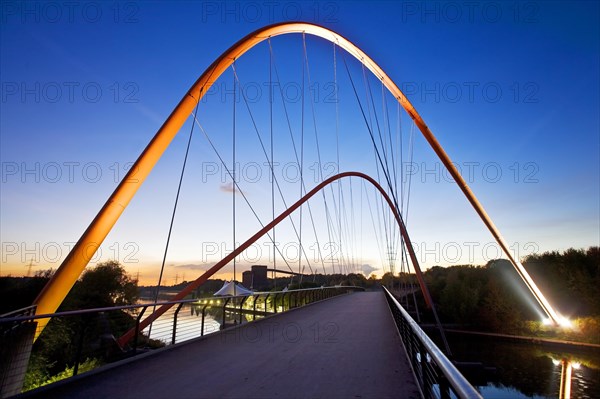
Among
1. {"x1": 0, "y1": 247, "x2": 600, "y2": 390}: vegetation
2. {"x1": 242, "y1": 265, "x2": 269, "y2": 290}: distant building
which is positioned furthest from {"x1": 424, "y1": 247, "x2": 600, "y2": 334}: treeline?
{"x1": 242, "y1": 265, "x2": 269, "y2": 290}: distant building

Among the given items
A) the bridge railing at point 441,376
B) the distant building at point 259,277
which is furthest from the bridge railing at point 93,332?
the distant building at point 259,277

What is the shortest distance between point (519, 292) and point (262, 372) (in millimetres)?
78401

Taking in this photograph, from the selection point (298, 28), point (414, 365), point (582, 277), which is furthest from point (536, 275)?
point (414, 365)

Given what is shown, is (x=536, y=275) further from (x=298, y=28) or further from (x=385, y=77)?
(x=298, y=28)

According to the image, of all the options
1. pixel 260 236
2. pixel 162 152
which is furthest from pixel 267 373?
pixel 260 236

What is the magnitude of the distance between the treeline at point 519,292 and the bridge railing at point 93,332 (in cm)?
4148

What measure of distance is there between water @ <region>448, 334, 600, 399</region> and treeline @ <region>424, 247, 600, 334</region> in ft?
33.9

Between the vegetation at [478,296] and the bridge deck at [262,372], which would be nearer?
the bridge deck at [262,372]

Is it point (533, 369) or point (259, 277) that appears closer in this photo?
point (533, 369)

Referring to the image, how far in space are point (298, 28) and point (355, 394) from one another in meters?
15.9

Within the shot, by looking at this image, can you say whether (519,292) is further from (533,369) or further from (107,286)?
(107,286)

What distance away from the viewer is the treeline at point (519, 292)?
54625 mm

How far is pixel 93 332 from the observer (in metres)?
27.3

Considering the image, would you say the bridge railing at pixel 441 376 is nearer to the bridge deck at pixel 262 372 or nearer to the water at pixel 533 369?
the bridge deck at pixel 262 372
